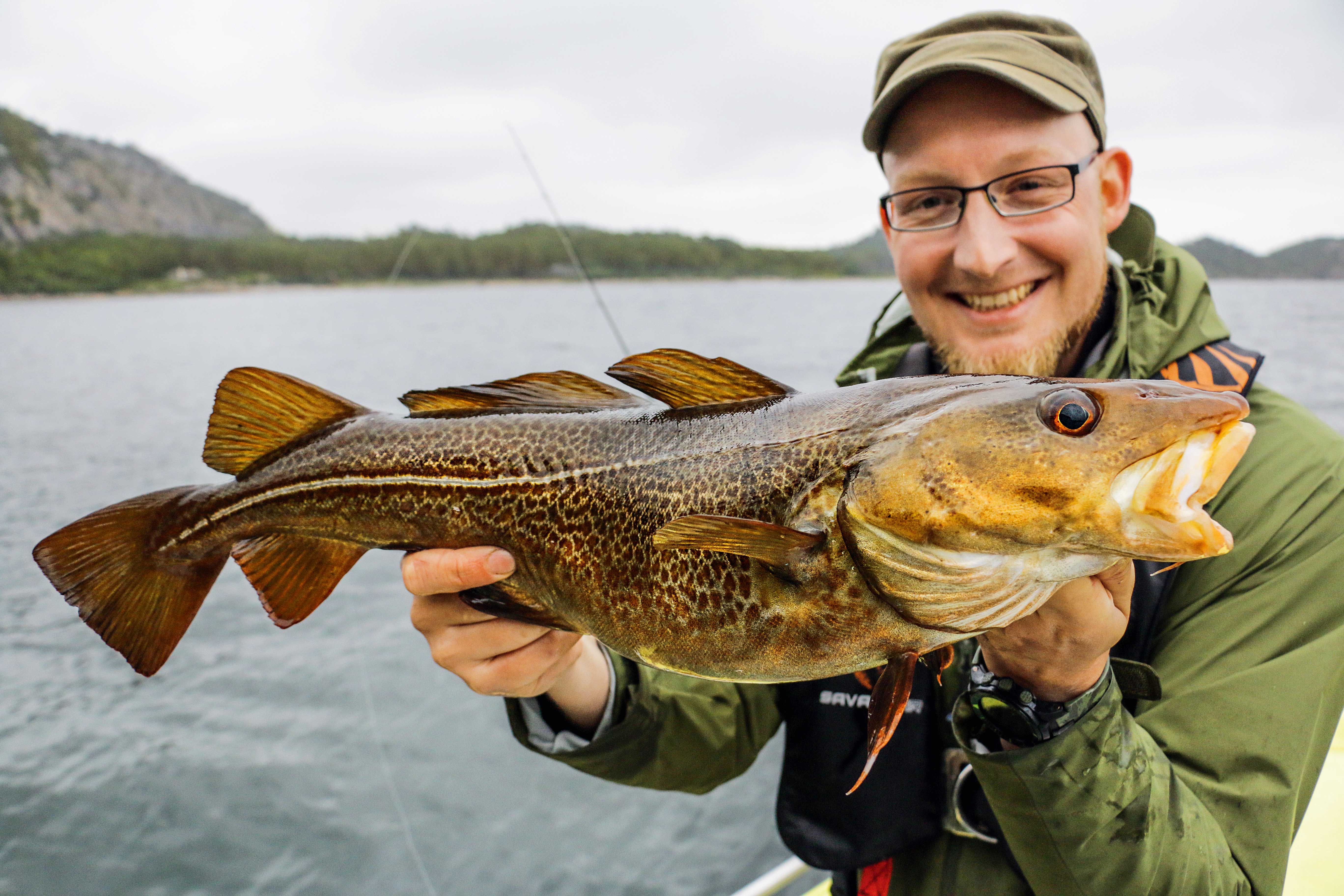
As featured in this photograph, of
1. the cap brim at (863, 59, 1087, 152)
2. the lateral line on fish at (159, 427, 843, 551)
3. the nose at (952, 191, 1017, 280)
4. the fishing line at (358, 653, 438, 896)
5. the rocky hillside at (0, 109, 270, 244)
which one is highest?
the rocky hillside at (0, 109, 270, 244)

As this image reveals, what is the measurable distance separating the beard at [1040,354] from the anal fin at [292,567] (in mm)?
2256

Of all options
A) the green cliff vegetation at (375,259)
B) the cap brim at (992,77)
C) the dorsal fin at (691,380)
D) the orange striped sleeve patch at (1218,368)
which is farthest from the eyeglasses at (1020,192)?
the green cliff vegetation at (375,259)

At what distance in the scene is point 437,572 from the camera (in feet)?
6.18

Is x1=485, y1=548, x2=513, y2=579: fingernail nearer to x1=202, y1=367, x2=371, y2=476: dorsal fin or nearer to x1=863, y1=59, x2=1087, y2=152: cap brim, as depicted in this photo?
x1=202, y1=367, x2=371, y2=476: dorsal fin

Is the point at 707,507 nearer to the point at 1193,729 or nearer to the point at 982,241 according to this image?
the point at 1193,729

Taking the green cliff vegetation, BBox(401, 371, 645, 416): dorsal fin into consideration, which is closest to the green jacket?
BBox(401, 371, 645, 416): dorsal fin

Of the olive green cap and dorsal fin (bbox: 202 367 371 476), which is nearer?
dorsal fin (bbox: 202 367 371 476)

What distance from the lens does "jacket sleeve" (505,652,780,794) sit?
254 cm

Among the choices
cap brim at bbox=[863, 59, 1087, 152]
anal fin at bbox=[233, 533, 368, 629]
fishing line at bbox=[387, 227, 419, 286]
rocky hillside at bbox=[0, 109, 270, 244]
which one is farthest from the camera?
rocky hillside at bbox=[0, 109, 270, 244]

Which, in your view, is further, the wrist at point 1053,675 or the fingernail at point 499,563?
the fingernail at point 499,563

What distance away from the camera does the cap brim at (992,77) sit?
2.62 m

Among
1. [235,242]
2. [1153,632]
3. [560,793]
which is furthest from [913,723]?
[235,242]

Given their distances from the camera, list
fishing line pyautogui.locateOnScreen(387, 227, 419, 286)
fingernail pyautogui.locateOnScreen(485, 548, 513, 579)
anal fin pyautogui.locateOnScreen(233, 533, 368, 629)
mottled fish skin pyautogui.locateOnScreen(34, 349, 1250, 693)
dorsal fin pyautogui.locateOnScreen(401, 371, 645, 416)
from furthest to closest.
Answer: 1. fishing line pyautogui.locateOnScreen(387, 227, 419, 286)
2. anal fin pyautogui.locateOnScreen(233, 533, 368, 629)
3. dorsal fin pyautogui.locateOnScreen(401, 371, 645, 416)
4. fingernail pyautogui.locateOnScreen(485, 548, 513, 579)
5. mottled fish skin pyautogui.locateOnScreen(34, 349, 1250, 693)

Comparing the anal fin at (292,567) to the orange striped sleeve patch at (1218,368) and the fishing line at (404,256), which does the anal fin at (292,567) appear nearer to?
the orange striped sleeve patch at (1218,368)
